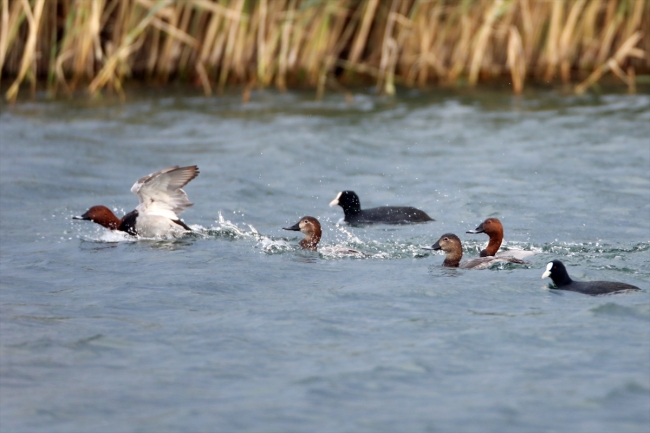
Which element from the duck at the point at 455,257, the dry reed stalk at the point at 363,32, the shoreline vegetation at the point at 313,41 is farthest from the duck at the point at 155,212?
the dry reed stalk at the point at 363,32

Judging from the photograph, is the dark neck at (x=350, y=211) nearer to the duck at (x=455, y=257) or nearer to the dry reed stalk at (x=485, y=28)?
the duck at (x=455, y=257)

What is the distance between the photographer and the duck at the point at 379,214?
10195mm

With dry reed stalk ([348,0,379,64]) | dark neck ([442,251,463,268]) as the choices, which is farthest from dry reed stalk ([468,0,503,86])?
dark neck ([442,251,463,268])

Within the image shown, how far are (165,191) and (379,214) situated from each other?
7.36ft

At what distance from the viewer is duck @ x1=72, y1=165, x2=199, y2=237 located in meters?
9.66

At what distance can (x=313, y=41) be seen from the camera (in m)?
15.9

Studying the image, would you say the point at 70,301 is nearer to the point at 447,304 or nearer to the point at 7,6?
the point at 447,304

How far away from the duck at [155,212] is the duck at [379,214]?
176 cm

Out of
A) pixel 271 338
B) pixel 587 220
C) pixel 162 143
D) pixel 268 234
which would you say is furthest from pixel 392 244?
pixel 162 143

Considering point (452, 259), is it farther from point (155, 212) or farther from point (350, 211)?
point (155, 212)

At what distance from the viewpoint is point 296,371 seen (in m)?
5.80

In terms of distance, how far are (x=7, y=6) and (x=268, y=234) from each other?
22.8 ft

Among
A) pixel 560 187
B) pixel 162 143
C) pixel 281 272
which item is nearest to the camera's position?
pixel 281 272

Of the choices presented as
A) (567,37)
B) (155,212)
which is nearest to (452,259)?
(155,212)
